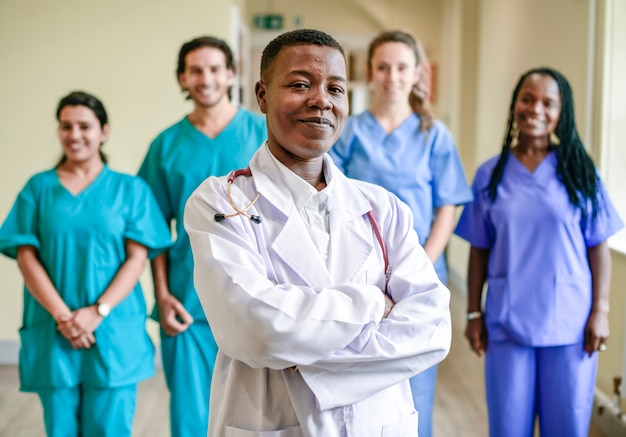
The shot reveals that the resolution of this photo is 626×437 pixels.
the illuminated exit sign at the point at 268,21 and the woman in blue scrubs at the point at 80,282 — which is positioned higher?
the illuminated exit sign at the point at 268,21

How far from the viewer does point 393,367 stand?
117 centimetres

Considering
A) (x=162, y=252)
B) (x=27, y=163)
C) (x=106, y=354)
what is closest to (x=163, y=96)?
(x=27, y=163)

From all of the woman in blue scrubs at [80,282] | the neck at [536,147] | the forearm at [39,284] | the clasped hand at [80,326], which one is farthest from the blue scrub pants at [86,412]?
the neck at [536,147]

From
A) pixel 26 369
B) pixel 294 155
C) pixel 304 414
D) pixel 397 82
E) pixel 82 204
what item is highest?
pixel 397 82

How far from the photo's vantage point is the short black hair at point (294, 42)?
120 centimetres

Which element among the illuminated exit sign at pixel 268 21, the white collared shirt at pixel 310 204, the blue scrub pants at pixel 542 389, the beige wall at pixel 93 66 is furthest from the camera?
the illuminated exit sign at pixel 268 21

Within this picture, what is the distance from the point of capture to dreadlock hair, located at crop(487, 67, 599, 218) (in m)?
2.03

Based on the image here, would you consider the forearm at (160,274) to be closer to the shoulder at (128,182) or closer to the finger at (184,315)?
the finger at (184,315)

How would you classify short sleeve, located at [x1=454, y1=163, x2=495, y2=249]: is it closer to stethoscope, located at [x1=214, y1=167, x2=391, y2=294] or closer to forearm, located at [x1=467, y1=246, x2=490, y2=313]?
forearm, located at [x1=467, y1=246, x2=490, y2=313]

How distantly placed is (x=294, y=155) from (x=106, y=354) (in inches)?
42.6

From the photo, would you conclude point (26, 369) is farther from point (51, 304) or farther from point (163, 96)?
point (163, 96)

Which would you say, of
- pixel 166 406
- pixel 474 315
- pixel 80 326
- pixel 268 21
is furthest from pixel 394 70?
pixel 268 21

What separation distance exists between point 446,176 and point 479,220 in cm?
17

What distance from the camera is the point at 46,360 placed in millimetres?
2033
